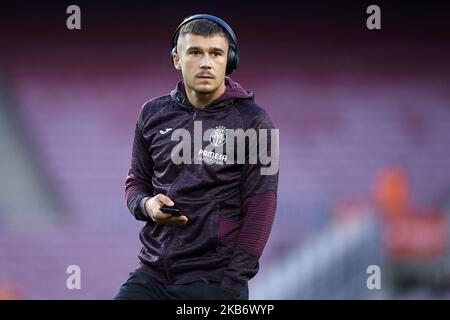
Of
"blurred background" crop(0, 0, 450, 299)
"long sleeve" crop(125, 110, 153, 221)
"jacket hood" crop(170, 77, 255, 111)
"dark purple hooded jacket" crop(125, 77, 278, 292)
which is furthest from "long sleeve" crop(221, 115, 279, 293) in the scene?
"blurred background" crop(0, 0, 450, 299)

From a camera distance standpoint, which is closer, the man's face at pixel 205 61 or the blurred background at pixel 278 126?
the man's face at pixel 205 61

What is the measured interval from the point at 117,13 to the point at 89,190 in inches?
63.5

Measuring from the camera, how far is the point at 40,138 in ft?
30.6

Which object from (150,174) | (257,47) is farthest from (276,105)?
(150,174)

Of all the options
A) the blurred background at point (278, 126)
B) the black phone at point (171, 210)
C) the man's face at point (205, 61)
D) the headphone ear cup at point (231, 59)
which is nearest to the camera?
the black phone at point (171, 210)

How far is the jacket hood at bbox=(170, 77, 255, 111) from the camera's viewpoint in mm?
3605

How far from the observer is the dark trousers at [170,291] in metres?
3.45

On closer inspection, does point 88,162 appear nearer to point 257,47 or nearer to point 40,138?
point 40,138

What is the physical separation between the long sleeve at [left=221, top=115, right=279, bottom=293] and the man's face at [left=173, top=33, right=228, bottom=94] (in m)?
0.21

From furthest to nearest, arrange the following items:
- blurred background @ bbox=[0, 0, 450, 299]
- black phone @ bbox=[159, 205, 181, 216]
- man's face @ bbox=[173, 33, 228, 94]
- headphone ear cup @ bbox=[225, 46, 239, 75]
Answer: blurred background @ bbox=[0, 0, 450, 299] → headphone ear cup @ bbox=[225, 46, 239, 75] → man's face @ bbox=[173, 33, 228, 94] → black phone @ bbox=[159, 205, 181, 216]

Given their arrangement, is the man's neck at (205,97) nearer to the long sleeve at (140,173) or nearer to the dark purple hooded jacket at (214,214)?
the dark purple hooded jacket at (214,214)

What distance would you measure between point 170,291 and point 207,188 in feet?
1.22

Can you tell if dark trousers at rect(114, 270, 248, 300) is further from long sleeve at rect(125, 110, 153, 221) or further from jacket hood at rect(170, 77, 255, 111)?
jacket hood at rect(170, 77, 255, 111)

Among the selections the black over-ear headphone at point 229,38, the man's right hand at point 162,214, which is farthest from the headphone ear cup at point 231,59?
the man's right hand at point 162,214
